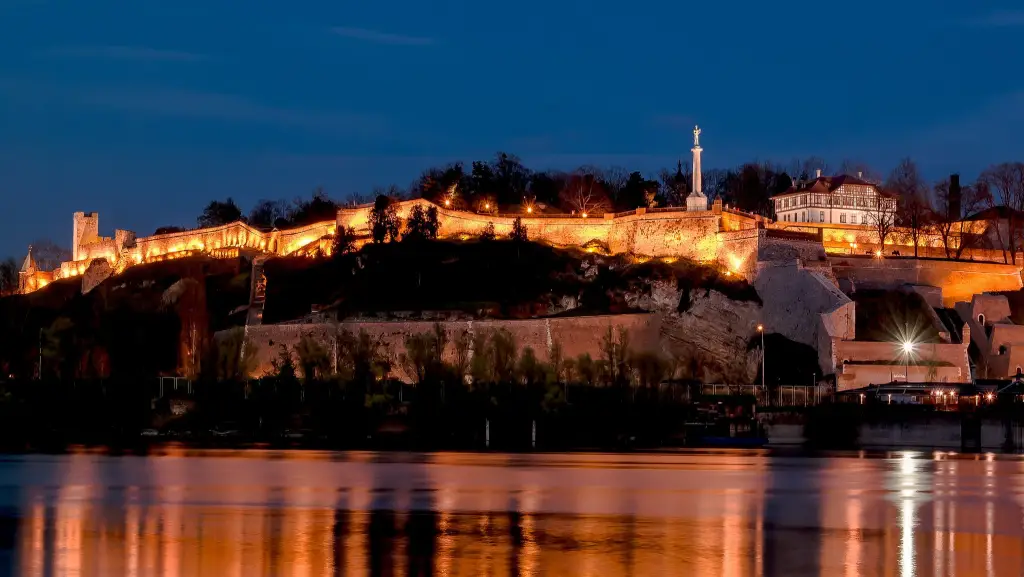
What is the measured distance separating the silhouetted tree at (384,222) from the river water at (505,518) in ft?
138

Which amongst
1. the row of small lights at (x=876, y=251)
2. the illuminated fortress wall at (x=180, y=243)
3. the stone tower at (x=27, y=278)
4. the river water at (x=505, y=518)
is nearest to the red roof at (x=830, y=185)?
the row of small lights at (x=876, y=251)

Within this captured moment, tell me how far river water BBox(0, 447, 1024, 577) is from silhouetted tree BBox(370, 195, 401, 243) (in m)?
42.2

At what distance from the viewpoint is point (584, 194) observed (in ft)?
347

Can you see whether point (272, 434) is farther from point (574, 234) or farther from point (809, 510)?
point (809, 510)

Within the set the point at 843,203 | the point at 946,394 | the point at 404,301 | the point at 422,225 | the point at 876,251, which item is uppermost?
the point at 843,203

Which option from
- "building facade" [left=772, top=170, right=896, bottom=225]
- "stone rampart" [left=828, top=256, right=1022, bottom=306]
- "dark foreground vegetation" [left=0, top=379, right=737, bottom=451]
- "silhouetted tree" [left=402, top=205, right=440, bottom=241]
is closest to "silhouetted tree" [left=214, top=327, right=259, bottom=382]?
"dark foreground vegetation" [left=0, top=379, right=737, bottom=451]

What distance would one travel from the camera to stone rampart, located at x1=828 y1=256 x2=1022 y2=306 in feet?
241

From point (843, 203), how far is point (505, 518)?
62539mm

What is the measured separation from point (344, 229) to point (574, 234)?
53.1 feet

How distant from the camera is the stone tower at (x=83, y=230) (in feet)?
366

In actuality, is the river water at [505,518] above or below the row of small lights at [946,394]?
below

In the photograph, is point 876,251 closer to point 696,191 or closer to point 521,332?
point 696,191

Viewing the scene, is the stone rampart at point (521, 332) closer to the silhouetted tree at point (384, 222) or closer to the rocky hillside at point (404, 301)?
the rocky hillside at point (404, 301)

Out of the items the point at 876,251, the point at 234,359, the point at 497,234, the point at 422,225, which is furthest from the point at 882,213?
the point at 234,359
